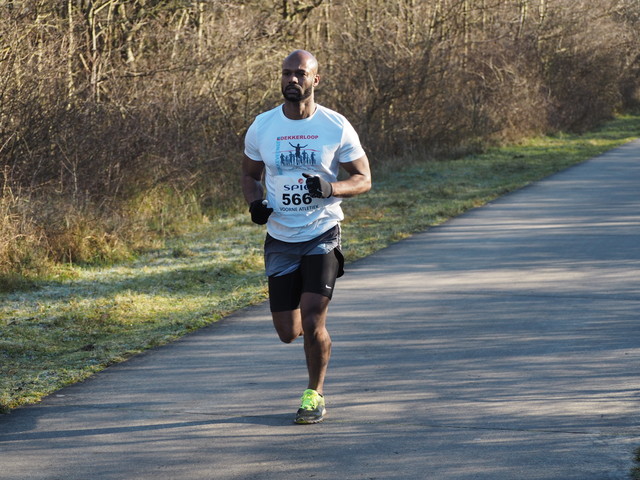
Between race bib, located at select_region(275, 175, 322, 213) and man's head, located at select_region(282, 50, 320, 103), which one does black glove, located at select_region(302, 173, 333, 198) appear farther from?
man's head, located at select_region(282, 50, 320, 103)

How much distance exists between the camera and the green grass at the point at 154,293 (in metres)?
6.55

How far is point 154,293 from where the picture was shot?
8680 millimetres

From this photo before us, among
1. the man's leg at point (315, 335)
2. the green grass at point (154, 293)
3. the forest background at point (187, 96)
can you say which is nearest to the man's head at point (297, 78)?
the man's leg at point (315, 335)

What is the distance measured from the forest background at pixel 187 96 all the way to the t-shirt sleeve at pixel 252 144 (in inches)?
167

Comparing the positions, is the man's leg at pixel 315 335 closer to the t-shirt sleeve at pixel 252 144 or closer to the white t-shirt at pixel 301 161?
the white t-shirt at pixel 301 161

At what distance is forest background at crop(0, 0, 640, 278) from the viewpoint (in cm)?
1117

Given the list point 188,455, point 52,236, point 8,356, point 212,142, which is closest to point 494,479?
point 188,455

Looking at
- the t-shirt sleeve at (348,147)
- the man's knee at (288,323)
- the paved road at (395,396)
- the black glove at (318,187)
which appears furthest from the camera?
the man's knee at (288,323)

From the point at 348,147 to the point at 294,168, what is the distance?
0.98 ft

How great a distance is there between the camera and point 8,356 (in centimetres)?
669

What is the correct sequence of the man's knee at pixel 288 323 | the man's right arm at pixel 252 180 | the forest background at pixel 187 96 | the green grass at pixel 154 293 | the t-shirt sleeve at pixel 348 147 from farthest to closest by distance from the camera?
1. the forest background at pixel 187 96
2. the green grass at pixel 154 293
3. the man's right arm at pixel 252 180
4. the man's knee at pixel 288 323
5. the t-shirt sleeve at pixel 348 147

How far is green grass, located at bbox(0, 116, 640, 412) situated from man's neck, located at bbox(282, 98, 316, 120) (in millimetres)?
2065

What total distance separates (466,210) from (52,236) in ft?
18.8

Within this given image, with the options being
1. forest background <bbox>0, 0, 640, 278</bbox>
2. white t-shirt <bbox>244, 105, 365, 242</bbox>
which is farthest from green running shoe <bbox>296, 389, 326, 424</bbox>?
forest background <bbox>0, 0, 640, 278</bbox>
